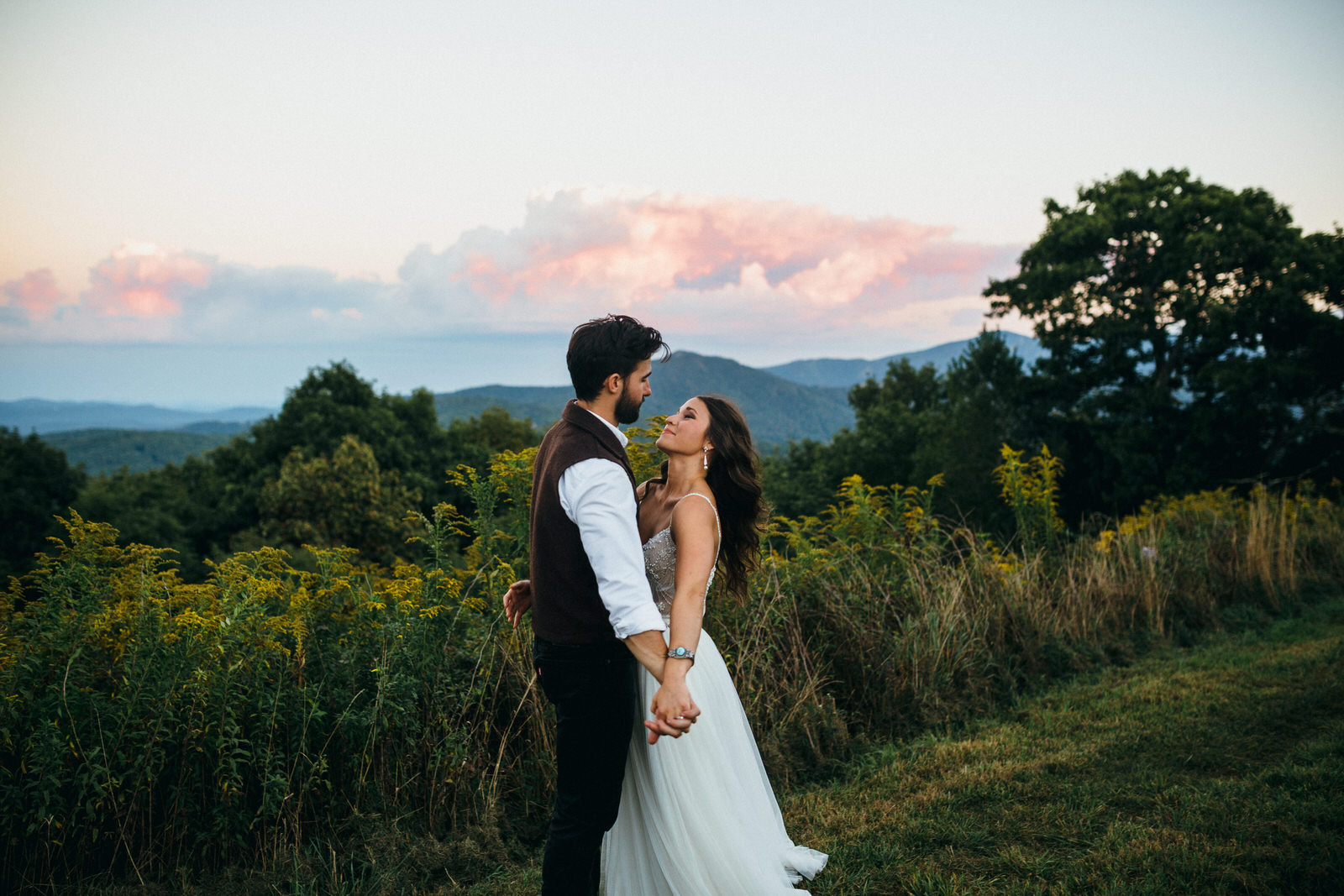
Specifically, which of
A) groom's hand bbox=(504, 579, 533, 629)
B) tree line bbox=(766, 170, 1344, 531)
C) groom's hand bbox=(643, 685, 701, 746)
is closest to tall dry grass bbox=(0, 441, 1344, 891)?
groom's hand bbox=(504, 579, 533, 629)

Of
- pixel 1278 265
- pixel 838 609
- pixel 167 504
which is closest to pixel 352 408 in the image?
pixel 167 504

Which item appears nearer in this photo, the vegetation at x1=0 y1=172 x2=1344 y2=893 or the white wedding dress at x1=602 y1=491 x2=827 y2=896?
the white wedding dress at x1=602 y1=491 x2=827 y2=896

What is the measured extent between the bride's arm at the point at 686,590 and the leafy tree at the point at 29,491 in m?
36.6

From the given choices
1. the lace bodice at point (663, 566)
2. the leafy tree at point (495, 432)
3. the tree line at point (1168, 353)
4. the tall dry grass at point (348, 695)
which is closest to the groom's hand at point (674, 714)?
the lace bodice at point (663, 566)

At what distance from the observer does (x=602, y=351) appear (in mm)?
2436

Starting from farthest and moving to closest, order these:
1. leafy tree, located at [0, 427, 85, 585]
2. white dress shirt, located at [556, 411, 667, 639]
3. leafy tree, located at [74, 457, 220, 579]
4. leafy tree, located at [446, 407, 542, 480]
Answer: leafy tree, located at [446, 407, 542, 480] < leafy tree, located at [0, 427, 85, 585] < leafy tree, located at [74, 457, 220, 579] < white dress shirt, located at [556, 411, 667, 639]

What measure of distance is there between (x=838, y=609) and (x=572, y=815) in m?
3.10

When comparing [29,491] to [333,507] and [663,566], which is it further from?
[663,566]

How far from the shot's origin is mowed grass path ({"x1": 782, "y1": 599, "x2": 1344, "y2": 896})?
3.18 metres

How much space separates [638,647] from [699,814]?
873mm

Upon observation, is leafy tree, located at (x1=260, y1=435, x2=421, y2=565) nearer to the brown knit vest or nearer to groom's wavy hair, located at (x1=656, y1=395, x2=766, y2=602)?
groom's wavy hair, located at (x1=656, y1=395, x2=766, y2=602)

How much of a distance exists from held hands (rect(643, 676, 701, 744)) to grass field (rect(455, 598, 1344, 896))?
4.79 ft

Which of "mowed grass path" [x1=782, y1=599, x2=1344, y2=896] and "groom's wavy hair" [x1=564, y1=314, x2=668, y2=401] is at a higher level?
"groom's wavy hair" [x1=564, y1=314, x2=668, y2=401]

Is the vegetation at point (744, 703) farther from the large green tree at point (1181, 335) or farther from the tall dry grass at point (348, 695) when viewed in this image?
the large green tree at point (1181, 335)
